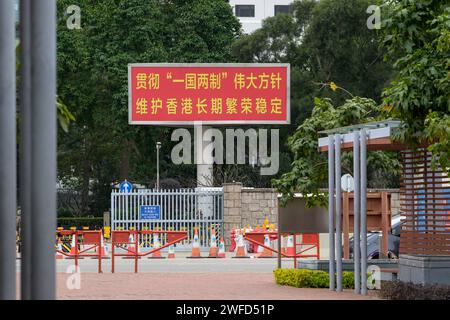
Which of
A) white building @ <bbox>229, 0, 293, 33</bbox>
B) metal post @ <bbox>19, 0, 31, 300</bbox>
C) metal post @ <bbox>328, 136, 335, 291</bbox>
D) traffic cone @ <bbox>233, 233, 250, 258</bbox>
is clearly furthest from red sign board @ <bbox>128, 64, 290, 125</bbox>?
white building @ <bbox>229, 0, 293, 33</bbox>

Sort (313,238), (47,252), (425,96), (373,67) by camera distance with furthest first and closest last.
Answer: (373,67), (313,238), (425,96), (47,252)

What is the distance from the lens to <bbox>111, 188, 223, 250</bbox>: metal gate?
135ft

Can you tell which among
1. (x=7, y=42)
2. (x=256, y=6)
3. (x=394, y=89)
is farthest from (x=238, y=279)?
(x=256, y=6)

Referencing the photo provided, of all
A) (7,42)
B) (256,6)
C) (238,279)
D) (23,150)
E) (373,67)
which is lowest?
(238,279)

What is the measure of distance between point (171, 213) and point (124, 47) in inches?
617

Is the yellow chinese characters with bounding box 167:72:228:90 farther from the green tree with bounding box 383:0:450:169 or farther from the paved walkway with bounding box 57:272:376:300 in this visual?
the green tree with bounding box 383:0:450:169

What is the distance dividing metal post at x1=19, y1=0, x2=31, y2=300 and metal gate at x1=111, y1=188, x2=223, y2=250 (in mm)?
32685

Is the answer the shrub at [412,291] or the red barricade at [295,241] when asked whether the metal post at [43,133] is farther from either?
the red barricade at [295,241]

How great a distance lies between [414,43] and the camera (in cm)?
1638

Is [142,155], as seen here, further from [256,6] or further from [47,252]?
[47,252]

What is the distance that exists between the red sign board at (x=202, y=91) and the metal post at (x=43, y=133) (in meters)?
36.7

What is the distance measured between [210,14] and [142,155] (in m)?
8.61

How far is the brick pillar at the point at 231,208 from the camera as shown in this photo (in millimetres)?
42875

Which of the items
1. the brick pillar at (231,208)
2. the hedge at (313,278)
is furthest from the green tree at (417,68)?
the brick pillar at (231,208)
